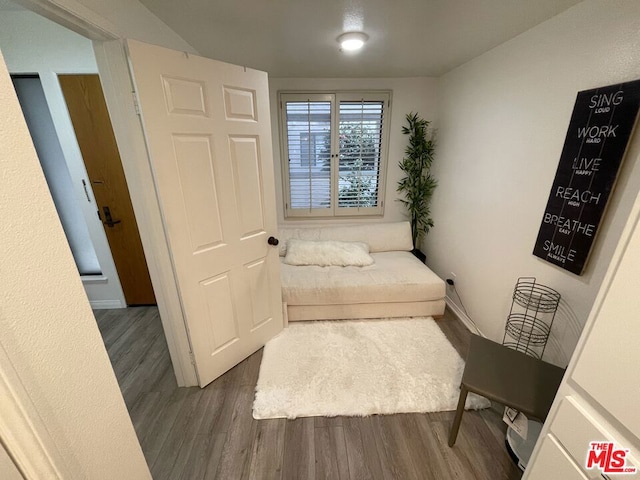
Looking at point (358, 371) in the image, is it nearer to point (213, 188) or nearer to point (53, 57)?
point (213, 188)

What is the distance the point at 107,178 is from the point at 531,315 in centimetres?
362

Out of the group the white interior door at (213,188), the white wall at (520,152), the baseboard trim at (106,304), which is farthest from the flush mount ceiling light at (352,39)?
the baseboard trim at (106,304)

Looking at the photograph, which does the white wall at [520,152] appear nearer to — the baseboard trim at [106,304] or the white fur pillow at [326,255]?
the white fur pillow at [326,255]

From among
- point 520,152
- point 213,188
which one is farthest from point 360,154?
point 213,188

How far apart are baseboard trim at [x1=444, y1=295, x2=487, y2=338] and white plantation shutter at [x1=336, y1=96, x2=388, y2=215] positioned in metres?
1.37

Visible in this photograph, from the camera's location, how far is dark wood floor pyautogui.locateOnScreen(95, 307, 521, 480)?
4.40ft

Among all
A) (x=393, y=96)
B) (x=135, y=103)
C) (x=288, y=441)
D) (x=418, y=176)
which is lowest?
(x=288, y=441)

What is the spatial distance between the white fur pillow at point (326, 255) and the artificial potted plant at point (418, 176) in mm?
904

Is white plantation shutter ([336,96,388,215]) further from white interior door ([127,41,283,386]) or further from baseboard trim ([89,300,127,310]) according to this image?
baseboard trim ([89,300,127,310])

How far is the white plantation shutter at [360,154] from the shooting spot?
9.81 ft

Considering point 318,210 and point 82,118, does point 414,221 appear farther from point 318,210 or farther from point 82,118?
point 82,118

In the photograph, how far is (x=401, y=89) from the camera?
294cm

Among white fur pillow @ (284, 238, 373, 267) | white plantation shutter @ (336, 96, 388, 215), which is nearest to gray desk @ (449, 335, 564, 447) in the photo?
white fur pillow @ (284, 238, 373, 267)

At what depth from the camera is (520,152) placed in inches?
71.7
